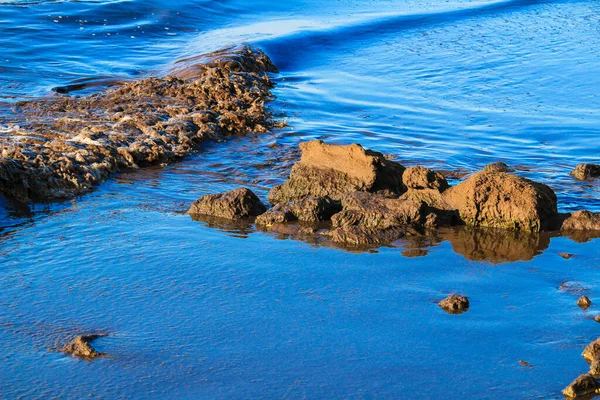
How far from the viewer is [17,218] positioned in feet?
22.9

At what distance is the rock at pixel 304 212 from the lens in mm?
6758

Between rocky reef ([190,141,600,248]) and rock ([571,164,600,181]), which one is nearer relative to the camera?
rocky reef ([190,141,600,248])

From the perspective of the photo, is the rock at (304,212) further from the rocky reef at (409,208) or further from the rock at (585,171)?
the rock at (585,171)

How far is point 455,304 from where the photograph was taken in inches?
197

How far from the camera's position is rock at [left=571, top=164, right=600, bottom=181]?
26.9 ft

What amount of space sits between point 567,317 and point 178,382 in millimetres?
2443

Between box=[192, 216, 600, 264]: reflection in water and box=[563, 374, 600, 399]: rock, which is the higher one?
box=[192, 216, 600, 264]: reflection in water

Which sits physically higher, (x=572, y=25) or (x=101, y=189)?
(x=572, y=25)

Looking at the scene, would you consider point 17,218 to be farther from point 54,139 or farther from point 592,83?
point 592,83

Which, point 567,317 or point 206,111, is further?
point 206,111

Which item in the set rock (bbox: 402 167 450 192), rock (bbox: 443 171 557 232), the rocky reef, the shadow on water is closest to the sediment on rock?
the rocky reef

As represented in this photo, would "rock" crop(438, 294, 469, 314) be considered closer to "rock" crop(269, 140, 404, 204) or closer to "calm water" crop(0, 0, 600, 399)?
"calm water" crop(0, 0, 600, 399)

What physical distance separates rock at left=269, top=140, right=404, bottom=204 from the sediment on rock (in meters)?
2.23

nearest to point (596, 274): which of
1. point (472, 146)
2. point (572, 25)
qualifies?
point (472, 146)
